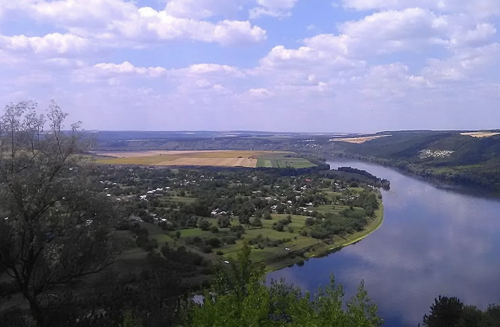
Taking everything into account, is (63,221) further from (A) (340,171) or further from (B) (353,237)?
(A) (340,171)

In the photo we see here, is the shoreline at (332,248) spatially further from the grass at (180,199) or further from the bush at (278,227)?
the grass at (180,199)

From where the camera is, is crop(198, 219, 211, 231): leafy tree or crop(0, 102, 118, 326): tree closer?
crop(0, 102, 118, 326): tree

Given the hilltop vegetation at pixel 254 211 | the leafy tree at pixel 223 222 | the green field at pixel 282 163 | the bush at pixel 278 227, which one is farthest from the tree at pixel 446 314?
the green field at pixel 282 163

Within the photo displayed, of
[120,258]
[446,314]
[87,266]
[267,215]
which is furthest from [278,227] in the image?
[87,266]

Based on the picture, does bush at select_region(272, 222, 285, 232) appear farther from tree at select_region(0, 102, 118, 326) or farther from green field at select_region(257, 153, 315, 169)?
green field at select_region(257, 153, 315, 169)

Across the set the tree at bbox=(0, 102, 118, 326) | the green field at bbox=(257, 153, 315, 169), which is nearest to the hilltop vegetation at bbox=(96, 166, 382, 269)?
the tree at bbox=(0, 102, 118, 326)

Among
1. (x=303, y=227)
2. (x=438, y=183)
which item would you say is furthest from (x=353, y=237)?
(x=438, y=183)
